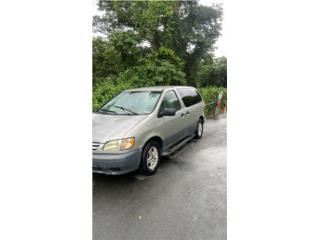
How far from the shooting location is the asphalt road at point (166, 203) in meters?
1.63

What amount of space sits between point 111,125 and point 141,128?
0.33 m

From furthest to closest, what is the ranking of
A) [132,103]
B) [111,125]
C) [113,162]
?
1. [132,103]
2. [111,125]
3. [113,162]

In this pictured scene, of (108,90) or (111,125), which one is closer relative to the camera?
(111,125)

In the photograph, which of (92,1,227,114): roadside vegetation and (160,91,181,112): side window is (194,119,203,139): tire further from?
(160,91,181,112): side window

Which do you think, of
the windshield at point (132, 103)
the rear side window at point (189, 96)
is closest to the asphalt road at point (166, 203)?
the windshield at point (132, 103)

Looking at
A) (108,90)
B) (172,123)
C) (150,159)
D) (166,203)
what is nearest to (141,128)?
(150,159)

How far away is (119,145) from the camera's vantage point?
2.16m

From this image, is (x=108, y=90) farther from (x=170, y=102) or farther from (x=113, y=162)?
(x=113, y=162)

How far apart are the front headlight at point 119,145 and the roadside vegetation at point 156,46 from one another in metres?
0.74

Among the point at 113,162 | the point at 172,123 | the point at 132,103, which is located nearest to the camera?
the point at 113,162

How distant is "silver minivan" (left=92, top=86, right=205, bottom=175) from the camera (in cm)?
215
